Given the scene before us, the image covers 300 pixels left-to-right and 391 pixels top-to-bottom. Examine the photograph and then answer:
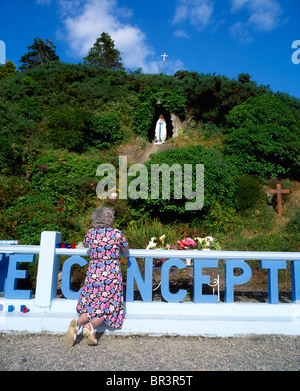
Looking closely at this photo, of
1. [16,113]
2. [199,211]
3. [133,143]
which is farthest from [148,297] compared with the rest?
[16,113]

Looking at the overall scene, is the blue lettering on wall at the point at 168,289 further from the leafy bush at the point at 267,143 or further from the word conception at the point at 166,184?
the leafy bush at the point at 267,143

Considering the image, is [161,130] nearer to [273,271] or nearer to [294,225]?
[294,225]

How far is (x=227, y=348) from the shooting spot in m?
2.90

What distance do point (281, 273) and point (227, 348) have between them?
3243mm

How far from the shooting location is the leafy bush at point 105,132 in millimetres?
12323

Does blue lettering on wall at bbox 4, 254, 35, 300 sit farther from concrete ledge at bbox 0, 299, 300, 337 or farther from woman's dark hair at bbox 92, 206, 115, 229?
woman's dark hair at bbox 92, 206, 115, 229

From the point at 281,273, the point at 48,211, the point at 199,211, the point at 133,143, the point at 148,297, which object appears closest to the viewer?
the point at 148,297

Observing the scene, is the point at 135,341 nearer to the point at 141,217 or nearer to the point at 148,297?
the point at 148,297

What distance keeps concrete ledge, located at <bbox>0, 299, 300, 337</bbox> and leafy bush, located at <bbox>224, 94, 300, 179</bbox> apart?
796 cm

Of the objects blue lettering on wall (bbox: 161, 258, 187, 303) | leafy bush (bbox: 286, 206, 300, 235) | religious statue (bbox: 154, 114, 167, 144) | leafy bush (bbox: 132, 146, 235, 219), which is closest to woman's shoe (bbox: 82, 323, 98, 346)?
blue lettering on wall (bbox: 161, 258, 187, 303)

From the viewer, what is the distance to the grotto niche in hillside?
565 inches

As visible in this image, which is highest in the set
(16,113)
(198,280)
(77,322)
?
(16,113)

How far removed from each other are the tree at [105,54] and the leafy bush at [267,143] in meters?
16.0

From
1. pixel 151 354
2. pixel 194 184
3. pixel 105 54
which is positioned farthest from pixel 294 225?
pixel 105 54
